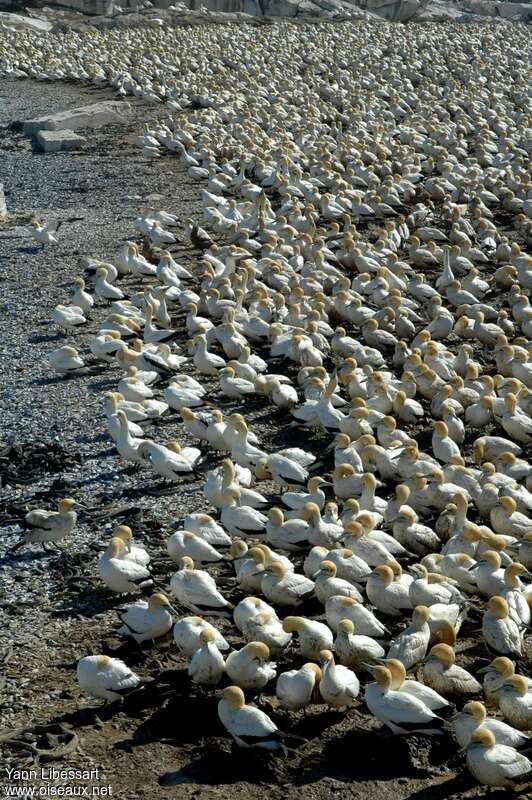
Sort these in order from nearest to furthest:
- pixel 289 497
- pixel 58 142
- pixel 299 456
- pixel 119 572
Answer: pixel 119 572, pixel 289 497, pixel 299 456, pixel 58 142

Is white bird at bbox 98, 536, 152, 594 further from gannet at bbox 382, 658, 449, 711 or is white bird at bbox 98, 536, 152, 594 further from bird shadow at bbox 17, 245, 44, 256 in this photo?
bird shadow at bbox 17, 245, 44, 256

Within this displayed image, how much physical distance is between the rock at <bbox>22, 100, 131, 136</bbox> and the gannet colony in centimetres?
615

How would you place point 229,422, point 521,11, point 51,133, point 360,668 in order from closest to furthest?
point 360,668 < point 229,422 < point 51,133 < point 521,11

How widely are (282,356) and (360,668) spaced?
5931 mm

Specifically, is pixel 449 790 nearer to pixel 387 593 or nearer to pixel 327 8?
pixel 387 593

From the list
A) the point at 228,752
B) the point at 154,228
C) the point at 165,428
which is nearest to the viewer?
the point at 228,752

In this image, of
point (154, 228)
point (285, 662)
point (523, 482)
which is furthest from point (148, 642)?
point (154, 228)

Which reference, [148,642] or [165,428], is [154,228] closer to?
[165,428]

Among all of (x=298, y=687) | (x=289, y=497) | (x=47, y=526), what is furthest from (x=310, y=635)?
(x=47, y=526)

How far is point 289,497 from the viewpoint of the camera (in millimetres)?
Result: 9102

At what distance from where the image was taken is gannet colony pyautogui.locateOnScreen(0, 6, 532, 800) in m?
6.57

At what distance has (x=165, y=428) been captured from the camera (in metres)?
11.1

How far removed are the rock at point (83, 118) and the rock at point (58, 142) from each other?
3.11 feet

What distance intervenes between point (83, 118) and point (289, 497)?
1964 cm
